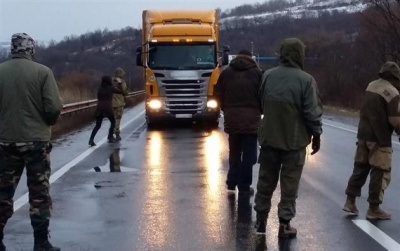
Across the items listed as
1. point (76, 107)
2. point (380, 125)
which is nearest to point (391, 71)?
point (380, 125)

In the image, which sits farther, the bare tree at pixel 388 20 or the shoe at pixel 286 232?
the bare tree at pixel 388 20

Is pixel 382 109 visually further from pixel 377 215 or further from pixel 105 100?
pixel 105 100

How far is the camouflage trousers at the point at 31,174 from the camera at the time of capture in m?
6.80

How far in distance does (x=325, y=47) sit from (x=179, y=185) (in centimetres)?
5545

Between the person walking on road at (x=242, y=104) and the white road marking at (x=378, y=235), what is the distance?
2.06 m

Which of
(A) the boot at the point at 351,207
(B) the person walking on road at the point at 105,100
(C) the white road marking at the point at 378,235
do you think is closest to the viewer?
(C) the white road marking at the point at 378,235

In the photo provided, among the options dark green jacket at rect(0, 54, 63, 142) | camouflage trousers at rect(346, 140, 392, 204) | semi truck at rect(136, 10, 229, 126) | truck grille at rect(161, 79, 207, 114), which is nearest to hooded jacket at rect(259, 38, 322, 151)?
camouflage trousers at rect(346, 140, 392, 204)

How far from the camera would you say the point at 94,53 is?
93875 mm

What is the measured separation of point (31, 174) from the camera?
6.82 meters

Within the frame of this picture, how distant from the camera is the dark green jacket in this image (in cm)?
676

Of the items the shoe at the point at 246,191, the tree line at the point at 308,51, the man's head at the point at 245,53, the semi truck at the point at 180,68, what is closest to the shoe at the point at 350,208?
the shoe at the point at 246,191

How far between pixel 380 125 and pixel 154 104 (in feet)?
50.4

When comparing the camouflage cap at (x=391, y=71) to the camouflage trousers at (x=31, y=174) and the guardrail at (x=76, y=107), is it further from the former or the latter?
the guardrail at (x=76, y=107)

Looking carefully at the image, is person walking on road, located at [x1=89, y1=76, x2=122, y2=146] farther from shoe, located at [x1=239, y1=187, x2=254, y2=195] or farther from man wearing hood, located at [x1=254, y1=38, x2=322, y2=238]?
man wearing hood, located at [x1=254, y1=38, x2=322, y2=238]
